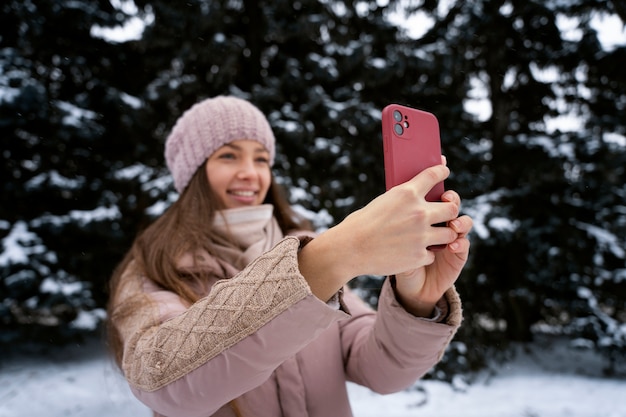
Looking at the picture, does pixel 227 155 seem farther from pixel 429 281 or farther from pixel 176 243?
pixel 429 281

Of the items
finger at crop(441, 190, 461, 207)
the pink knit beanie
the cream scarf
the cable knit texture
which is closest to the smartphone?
finger at crop(441, 190, 461, 207)

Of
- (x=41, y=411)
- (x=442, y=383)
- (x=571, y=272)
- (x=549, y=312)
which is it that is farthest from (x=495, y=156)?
(x=41, y=411)

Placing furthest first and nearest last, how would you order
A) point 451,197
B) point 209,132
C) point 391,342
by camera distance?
1. point 209,132
2. point 391,342
3. point 451,197

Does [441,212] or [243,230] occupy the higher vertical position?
[441,212]

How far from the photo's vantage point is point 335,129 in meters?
4.67

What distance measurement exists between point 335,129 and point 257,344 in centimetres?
402

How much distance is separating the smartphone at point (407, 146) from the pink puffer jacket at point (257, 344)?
9.5 inches

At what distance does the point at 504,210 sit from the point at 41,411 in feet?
15.5

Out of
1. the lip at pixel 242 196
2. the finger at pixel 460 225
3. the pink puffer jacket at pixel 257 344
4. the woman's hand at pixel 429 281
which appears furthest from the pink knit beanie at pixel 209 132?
the finger at pixel 460 225

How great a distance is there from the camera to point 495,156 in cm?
491

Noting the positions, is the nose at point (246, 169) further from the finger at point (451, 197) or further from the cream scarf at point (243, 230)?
the finger at point (451, 197)

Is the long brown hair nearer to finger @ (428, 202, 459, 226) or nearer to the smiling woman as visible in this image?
the smiling woman

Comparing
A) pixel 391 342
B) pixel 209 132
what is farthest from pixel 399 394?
pixel 209 132

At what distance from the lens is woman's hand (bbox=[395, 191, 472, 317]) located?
1.00 meters
